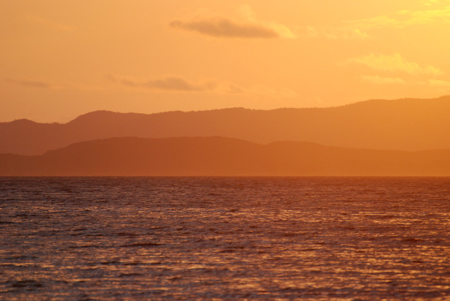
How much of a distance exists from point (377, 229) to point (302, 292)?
2594 centimetres

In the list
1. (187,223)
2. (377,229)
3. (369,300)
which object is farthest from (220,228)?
(369,300)

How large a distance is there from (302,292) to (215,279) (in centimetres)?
453

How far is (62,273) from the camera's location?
29.1 m

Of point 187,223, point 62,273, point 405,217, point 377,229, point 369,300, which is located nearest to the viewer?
point 369,300

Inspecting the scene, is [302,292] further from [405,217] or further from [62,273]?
[405,217]

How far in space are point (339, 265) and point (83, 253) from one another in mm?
15285

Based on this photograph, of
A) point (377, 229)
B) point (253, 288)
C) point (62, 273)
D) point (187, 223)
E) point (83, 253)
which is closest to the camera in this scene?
point (253, 288)

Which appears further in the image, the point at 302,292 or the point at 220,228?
the point at 220,228

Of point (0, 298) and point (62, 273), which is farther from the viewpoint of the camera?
point (62, 273)

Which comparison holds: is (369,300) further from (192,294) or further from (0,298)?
(0,298)

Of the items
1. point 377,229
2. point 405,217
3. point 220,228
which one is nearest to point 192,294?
point 220,228

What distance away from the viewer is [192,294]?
24.5m

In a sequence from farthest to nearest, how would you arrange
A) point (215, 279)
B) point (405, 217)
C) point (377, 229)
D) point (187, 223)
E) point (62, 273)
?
point (405, 217), point (187, 223), point (377, 229), point (62, 273), point (215, 279)

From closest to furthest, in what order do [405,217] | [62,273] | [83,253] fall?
1. [62,273]
2. [83,253]
3. [405,217]
